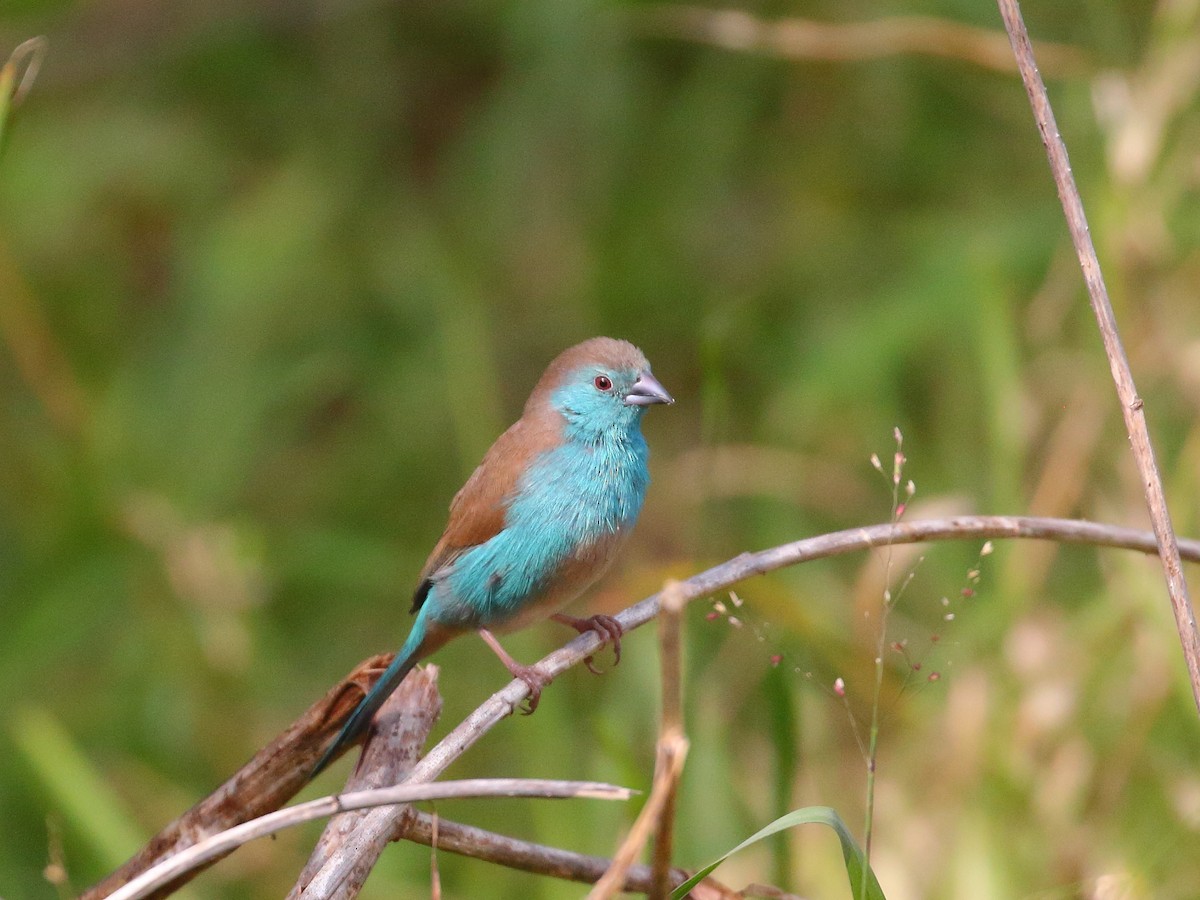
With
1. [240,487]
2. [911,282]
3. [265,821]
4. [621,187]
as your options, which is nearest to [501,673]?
[240,487]

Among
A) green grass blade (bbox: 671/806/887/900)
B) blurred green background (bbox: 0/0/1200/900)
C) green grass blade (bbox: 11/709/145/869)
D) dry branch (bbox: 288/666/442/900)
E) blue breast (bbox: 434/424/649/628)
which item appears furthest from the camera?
blurred green background (bbox: 0/0/1200/900)

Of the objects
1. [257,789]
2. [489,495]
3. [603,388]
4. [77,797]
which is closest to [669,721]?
[257,789]

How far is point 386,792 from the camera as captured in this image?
2.04 meters

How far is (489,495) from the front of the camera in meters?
3.70

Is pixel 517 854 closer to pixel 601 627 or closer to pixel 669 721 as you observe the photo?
pixel 669 721

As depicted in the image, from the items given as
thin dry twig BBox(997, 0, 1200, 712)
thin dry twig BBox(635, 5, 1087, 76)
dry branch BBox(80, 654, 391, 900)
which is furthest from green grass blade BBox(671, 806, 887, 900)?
thin dry twig BBox(635, 5, 1087, 76)

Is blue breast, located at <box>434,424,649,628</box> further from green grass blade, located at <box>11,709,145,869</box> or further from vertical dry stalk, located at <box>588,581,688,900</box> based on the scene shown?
vertical dry stalk, located at <box>588,581,688,900</box>

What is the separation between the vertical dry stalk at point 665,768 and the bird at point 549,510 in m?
1.38

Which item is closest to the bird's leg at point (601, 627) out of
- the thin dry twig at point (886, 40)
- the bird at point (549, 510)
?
the bird at point (549, 510)

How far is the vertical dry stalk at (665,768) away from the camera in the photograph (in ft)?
5.83

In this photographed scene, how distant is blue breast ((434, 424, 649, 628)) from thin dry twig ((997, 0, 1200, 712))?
140 cm

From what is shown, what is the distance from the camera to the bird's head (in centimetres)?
375

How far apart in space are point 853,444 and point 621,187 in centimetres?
188

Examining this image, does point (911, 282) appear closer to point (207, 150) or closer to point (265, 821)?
point (207, 150)
